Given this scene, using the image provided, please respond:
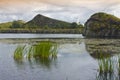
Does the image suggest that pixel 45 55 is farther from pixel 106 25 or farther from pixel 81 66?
pixel 106 25

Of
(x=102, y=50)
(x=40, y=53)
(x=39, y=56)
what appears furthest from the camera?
(x=102, y=50)

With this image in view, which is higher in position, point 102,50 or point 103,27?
point 103,27

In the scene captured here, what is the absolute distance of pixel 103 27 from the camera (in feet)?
218

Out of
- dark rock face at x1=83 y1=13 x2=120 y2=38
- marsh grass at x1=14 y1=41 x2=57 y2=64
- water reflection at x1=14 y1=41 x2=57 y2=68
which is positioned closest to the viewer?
water reflection at x1=14 y1=41 x2=57 y2=68

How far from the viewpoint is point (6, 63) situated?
59.8 ft

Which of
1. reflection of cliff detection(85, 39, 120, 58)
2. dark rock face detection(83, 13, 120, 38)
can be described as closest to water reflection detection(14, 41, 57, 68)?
reflection of cliff detection(85, 39, 120, 58)

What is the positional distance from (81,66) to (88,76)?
3.17 metres

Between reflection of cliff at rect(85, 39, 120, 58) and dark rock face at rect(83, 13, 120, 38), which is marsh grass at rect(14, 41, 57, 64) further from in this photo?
dark rock face at rect(83, 13, 120, 38)

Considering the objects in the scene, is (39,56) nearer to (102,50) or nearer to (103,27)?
(102,50)

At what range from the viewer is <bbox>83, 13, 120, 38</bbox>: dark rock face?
213 feet

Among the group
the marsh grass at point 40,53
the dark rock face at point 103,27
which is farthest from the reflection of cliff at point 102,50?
the dark rock face at point 103,27

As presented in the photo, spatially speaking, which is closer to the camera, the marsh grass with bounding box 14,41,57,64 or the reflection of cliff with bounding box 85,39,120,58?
the marsh grass with bounding box 14,41,57,64

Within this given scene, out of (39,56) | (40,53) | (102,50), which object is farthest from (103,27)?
(39,56)

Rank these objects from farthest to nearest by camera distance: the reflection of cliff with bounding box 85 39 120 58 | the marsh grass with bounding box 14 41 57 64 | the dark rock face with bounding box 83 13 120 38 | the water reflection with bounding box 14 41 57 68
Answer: the dark rock face with bounding box 83 13 120 38, the reflection of cliff with bounding box 85 39 120 58, the marsh grass with bounding box 14 41 57 64, the water reflection with bounding box 14 41 57 68
